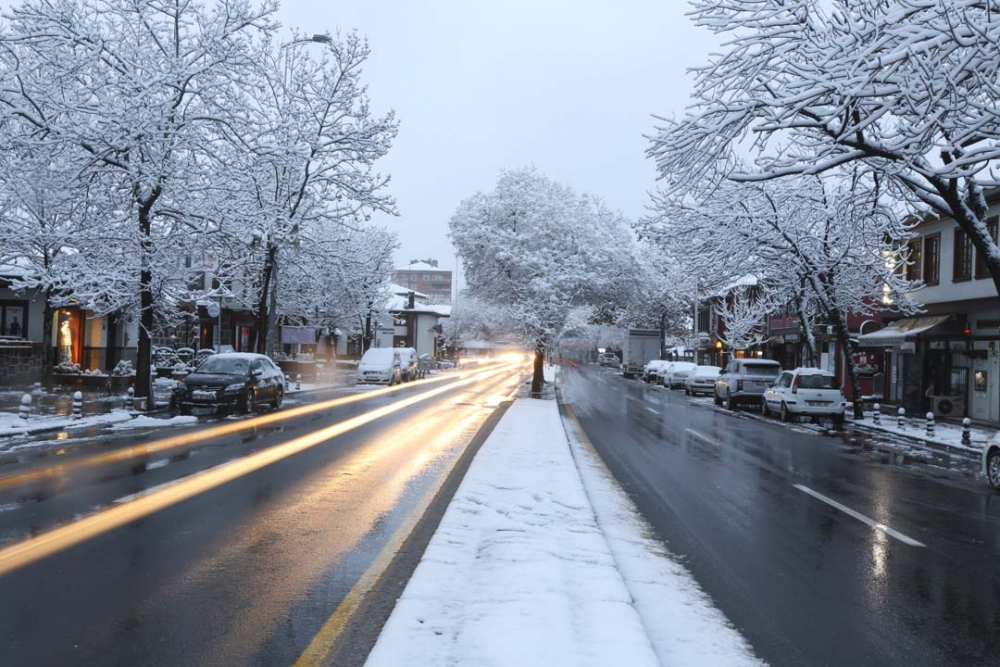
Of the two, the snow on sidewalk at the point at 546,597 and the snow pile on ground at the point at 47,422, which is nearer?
the snow on sidewalk at the point at 546,597

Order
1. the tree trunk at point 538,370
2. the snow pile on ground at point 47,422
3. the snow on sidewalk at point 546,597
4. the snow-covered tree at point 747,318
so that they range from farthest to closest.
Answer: the snow-covered tree at point 747,318 → the tree trunk at point 538,370 → the snow pile on ground at point 47,422 → the snow on sidewalk at point 546,597

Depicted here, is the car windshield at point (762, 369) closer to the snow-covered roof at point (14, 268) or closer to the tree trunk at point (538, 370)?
the tree trunk at point (538, 370)

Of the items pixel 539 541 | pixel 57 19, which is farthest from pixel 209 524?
pixel 57 19

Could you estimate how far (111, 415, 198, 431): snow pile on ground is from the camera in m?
17.6

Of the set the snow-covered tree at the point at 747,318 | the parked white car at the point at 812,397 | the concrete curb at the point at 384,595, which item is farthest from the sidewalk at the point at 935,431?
the snow-covered tree at the point at 747,318

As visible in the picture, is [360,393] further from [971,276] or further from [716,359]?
[716,359]

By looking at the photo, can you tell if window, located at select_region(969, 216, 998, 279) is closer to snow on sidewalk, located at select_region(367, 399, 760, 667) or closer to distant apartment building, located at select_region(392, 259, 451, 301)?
snow on sidewalk, located at select_region(367, 399, 760, 667)

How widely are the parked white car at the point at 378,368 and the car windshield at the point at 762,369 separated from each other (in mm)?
17807

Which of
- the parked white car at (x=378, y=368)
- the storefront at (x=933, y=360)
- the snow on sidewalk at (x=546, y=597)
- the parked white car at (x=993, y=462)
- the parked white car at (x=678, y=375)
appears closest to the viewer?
the snow on sidewalk at (x=546, y=597)

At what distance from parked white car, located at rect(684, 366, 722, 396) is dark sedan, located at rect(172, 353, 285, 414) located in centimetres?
2366

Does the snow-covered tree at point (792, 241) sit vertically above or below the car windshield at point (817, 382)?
above

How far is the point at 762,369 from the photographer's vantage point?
3023cm

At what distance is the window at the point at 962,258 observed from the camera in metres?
26.6

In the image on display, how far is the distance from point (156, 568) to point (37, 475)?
583 cm
